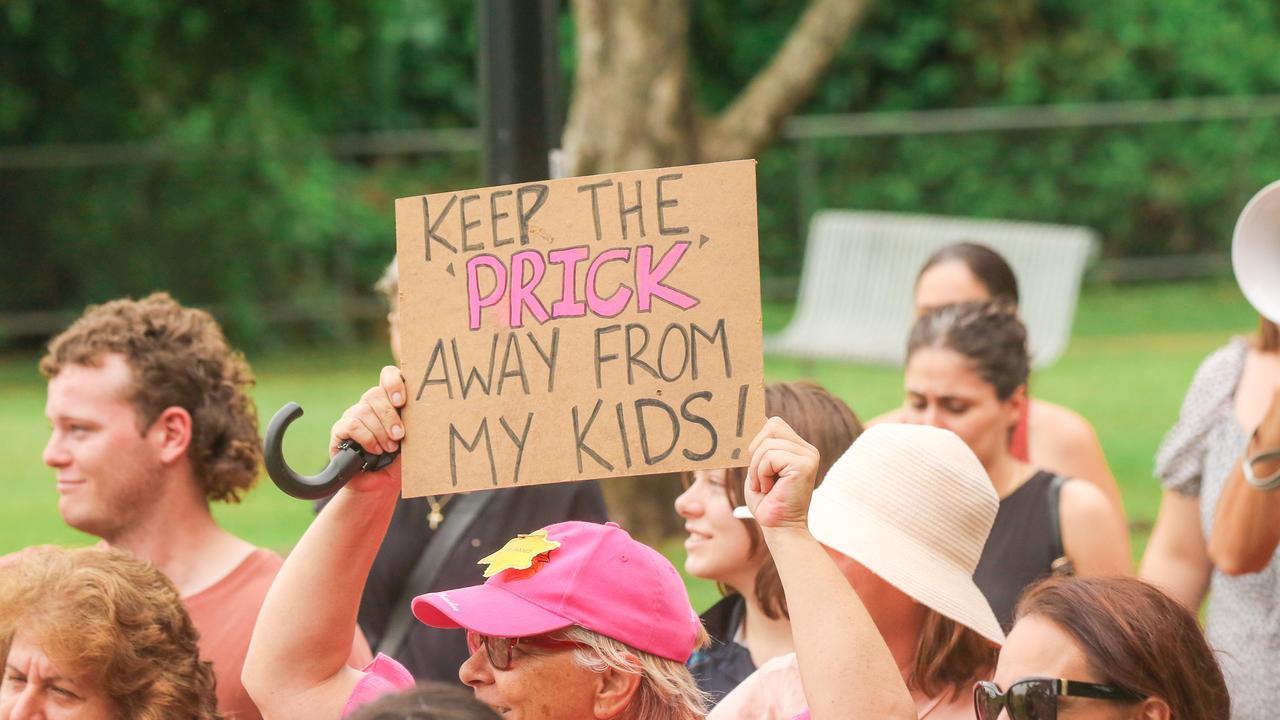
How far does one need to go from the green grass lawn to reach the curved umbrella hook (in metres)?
4.45

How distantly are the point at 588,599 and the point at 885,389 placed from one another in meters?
11.5

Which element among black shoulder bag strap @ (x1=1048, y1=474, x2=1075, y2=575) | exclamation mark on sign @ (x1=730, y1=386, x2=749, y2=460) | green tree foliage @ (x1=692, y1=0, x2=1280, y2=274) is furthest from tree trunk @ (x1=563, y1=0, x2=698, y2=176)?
green tree foliage @ (x1=692, y1=0, x2=1280, y2=274)

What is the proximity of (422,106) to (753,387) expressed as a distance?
822 inches

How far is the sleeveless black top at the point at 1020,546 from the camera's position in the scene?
149 inches

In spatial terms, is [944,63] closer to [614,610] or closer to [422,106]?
[422,106]

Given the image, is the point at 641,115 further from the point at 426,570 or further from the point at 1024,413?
the point at 426,570

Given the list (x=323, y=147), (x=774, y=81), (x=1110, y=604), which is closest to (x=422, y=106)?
(x=323, y=147)

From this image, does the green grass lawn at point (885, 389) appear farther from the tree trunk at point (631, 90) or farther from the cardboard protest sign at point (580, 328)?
the cardboard protest sign at point (580, 328)

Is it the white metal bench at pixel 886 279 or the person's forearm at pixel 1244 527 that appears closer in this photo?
the person's forearm at pixel 1244 527

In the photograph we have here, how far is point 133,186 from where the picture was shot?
16766mm

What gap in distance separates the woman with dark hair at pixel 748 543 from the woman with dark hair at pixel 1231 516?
0.76 meters

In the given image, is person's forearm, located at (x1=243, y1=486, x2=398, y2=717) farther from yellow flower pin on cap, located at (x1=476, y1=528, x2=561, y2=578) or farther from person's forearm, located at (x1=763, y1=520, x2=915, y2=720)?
person's forearm, located at (x1=763, y1=520, x2=915, y2=720)

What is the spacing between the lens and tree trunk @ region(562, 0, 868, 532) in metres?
8.12

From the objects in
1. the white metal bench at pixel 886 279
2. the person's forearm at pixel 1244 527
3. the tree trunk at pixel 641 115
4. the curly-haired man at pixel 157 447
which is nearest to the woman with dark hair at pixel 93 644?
the curly-haired man at pixel 157 447
